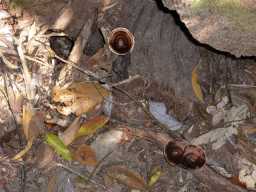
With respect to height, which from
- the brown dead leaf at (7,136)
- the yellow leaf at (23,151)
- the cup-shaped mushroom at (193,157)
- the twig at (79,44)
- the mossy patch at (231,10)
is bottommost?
the cup-shaped mushroom at (193,157)

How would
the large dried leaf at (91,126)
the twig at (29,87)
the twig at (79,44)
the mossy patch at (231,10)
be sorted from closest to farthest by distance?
the mossy patch at (231,10) → the twig at (29,87) → the large dried leaf at (91,126) → the twig at (79,44)

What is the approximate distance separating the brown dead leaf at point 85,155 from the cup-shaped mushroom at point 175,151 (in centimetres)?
89

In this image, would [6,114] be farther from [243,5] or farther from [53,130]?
[243,5]

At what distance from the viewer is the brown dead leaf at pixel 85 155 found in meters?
2.61

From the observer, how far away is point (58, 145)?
2516 millimetres

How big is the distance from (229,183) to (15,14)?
10.9 ft

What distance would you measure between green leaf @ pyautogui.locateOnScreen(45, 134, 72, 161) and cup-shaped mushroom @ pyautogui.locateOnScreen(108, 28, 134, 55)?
129cm

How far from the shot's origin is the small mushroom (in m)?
2.58

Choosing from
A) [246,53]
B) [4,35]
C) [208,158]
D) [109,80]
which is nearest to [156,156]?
[208,158]

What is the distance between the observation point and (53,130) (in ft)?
8.75

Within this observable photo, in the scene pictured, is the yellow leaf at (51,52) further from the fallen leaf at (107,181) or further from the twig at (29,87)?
the fallen leaf at (107,181)

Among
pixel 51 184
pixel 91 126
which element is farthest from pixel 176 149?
pixel 51 184

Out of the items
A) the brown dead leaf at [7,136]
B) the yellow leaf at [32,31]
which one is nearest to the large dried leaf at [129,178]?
the brown dead leaf at [7,136]

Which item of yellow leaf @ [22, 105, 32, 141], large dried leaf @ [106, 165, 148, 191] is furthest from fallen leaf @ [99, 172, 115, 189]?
yellow leaf @ [22, 105, 32, 141]
